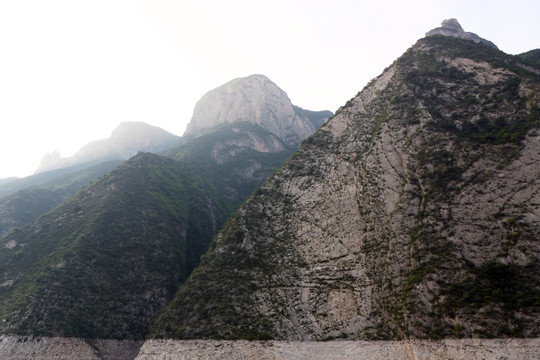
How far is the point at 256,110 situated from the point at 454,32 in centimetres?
9762

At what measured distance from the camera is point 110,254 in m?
48.7

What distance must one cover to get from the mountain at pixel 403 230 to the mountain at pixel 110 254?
1164 cm

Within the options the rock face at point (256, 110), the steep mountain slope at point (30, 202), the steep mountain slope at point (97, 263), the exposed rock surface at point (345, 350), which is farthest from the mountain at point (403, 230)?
the rock face at point (256, 110)

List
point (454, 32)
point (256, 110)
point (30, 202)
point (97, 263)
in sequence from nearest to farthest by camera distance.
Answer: point (97, 263) → point (30, 202) → point (454, 32) → point (256, 110)

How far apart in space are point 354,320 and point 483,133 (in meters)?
29.1

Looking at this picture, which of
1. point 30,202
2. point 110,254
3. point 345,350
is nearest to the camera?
point 345,350

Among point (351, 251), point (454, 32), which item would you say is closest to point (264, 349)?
point (351, 251)

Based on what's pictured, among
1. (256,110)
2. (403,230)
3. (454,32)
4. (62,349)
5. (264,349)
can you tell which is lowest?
(62,349)

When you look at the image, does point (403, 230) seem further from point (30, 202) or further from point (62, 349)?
point (30, 202)

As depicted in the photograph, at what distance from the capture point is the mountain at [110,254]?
38.5 meters

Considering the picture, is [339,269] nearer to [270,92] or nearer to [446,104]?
[446,104]

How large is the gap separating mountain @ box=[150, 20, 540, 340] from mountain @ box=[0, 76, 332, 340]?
1164cm

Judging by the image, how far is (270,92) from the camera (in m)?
174

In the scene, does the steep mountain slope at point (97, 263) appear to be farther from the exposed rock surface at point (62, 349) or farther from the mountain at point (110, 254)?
the exposed rock surface at point (62, 349)
